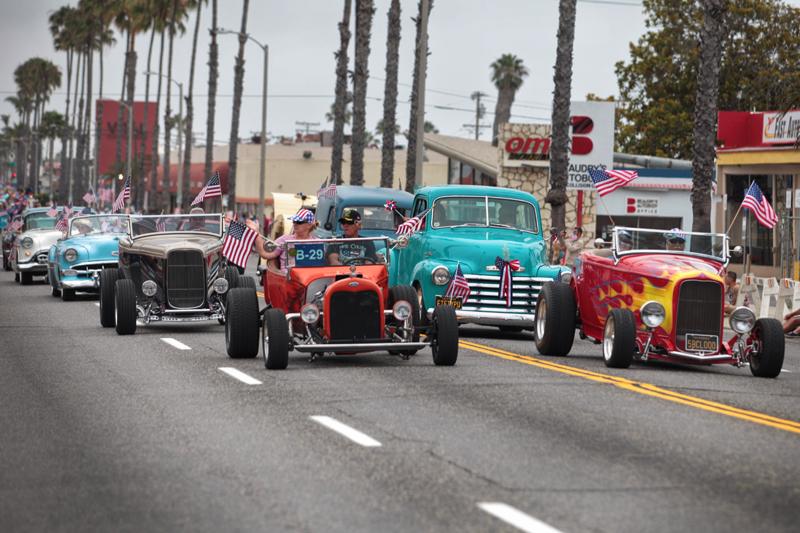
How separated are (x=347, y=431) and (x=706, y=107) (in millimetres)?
20808

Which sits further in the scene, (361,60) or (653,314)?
(361,60)

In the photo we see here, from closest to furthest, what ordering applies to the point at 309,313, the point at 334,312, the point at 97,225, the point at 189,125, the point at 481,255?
1. the point at 309,313
2. the point at 334,312
3. the point at 481,255
4. the point at 97,225
5. the point at 189,125

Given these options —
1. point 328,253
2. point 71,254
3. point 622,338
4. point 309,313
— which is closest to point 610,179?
point 622,338

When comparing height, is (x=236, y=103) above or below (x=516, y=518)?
above

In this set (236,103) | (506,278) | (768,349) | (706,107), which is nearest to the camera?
(768,349)

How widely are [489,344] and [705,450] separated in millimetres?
9766

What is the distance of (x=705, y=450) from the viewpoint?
10.4 metres

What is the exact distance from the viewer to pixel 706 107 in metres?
30.4

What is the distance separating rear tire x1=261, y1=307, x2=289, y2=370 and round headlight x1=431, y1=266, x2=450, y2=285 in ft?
18.3

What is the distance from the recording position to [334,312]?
15805mm

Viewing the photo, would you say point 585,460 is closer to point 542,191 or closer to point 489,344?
point 489,344

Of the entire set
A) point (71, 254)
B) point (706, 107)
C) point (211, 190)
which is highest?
point (706, 107)

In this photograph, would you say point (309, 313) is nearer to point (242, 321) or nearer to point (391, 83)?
point (242, 321)

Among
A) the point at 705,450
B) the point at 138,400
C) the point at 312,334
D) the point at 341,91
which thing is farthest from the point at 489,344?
the point at 341,91
